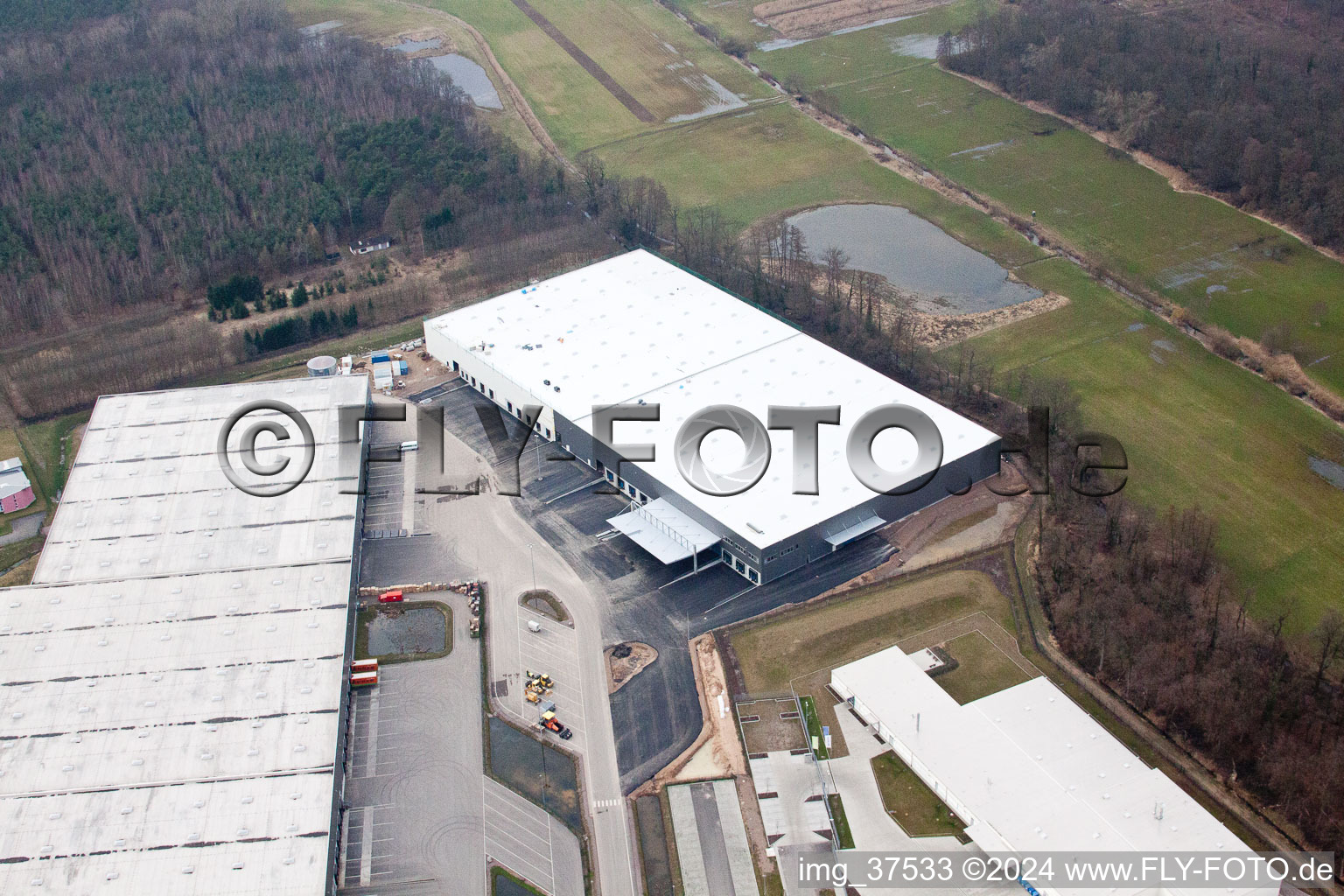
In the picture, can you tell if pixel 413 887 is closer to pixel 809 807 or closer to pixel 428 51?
pixel 809 807

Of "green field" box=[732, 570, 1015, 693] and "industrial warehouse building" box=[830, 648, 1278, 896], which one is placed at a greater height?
"industrial warehouse building" box=[830, 648, 1278, 896]

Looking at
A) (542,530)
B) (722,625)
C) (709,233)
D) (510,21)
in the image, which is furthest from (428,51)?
(722,625)

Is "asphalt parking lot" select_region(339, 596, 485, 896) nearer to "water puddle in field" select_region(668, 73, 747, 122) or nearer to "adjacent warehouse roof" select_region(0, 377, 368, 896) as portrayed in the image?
"adjacent warehouse roof" select_region(0, 377, 368, 896)

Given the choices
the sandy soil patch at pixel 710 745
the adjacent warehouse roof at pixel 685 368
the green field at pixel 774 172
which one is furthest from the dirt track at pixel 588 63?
the sandy soil patch at pixel 710 745

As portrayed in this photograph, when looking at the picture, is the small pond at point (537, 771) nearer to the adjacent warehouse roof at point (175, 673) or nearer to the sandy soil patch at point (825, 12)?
the adjacent warehouse roof at point (175, 673)

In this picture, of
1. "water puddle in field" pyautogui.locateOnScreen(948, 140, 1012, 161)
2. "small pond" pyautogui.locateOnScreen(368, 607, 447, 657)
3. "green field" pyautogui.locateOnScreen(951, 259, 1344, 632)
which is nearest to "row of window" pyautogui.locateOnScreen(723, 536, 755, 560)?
"small pond" pyautogui.locateOnScreen(368, 607, 447, 657)

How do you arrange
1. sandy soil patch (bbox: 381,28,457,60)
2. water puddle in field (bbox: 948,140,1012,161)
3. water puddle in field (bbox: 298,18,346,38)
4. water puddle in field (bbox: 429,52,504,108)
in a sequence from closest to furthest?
water puddle in field (bbox: 948,140,1012,161) → water puddle in field (bbox: 429,52,504,108) → sandy soil patch (bbox: 381,28,457,60) → water puddle in field (bbox: 298,18,346,38)

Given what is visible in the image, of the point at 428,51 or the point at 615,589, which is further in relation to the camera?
the point at 428,51
